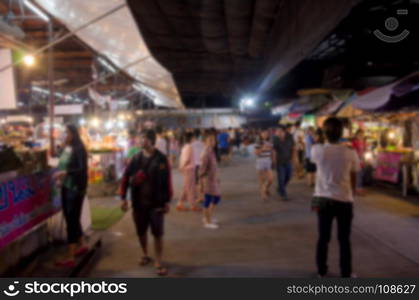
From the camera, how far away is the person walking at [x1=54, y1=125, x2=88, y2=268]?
4359 mm

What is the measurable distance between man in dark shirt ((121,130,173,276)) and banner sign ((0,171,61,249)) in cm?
123

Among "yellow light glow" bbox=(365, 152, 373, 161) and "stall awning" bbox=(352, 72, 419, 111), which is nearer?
"stall awning" bbox=(352, 72, 419, 111)

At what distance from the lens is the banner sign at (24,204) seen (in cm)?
369

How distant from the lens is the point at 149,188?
4184 mm


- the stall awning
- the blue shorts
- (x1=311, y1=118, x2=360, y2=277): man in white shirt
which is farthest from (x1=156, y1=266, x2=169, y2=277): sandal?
the stall awning

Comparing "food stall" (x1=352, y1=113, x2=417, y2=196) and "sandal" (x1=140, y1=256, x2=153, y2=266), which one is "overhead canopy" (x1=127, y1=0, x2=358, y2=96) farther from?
"food stall" (x1=352, y1=113, x2=417, y2=196)

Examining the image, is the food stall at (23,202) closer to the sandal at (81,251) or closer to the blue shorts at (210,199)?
the sandal at (81,251)

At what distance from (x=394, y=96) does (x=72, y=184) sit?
747 centimetres

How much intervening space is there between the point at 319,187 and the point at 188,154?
426 centimetres

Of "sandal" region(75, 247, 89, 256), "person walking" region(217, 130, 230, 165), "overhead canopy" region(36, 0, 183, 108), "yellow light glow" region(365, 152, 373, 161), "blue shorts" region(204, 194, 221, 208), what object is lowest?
"sandal" region(75, 247, 89, 256)

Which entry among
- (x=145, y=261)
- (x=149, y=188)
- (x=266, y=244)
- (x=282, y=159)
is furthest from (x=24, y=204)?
(x=282, y=159)

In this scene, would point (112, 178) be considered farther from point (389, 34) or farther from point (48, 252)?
point (389, 34)

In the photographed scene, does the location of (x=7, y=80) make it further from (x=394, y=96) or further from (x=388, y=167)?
(x=388, y=167)

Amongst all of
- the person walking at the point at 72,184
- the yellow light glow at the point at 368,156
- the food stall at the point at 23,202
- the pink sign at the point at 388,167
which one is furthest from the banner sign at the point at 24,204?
the yellow light glow at the point at 368,156
